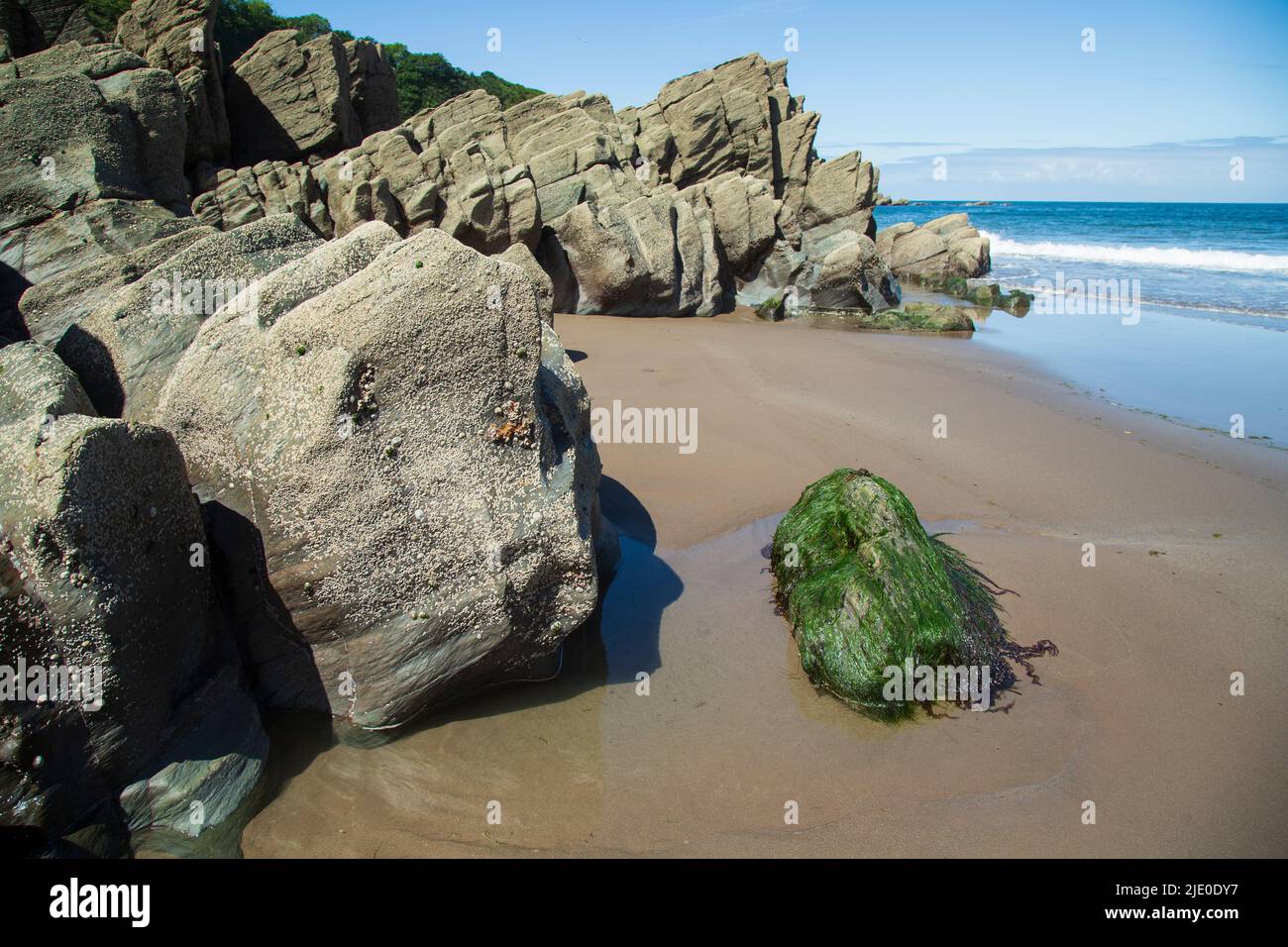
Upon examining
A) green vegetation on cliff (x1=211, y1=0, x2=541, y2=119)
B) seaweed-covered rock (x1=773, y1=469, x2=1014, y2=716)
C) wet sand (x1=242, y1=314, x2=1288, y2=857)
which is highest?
green vegetation on cliff (x1=211, y1=0, x2=541, y2=119)

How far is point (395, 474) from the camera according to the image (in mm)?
4383

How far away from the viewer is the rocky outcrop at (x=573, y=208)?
17156mm

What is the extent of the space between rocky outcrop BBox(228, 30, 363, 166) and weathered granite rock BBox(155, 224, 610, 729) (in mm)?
21941

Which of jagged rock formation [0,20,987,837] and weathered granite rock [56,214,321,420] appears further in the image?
weathered granite rock [56,214,321,420]

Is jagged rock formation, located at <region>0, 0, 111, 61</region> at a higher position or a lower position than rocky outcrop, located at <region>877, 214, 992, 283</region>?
higher

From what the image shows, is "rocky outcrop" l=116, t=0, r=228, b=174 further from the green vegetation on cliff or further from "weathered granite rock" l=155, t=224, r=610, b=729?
"weathered granite rock" l=155, t=224, r=610, b=729

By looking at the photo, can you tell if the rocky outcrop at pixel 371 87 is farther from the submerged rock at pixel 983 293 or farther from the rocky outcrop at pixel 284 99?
the submerged rock at pixel 983 293

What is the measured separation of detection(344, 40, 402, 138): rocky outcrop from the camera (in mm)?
26266

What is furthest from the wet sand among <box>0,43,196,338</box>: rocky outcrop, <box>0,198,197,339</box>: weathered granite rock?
<box>0,198,197,339</box>: weathered granite rock

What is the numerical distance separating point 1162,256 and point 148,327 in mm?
42499

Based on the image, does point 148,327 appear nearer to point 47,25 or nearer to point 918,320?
point 918,320

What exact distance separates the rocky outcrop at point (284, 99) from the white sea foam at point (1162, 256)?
25397 millimetres
